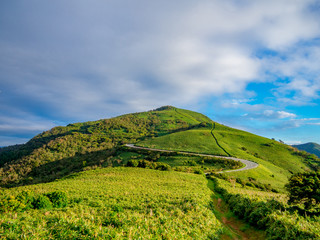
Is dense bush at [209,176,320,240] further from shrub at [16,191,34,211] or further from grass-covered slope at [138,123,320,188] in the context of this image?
grass-covered slope at [138,123,320,188]

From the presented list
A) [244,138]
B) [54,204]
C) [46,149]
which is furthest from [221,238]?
[46,149]

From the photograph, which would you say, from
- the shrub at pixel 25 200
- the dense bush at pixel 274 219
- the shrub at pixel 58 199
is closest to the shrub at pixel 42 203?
the shrub at pixel 25 200

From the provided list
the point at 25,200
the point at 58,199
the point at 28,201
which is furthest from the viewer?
the point at 58,199

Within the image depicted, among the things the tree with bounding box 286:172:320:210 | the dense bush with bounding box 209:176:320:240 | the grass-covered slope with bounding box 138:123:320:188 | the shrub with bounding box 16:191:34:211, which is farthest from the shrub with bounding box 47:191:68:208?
the grass-covered slope with bounding box 138:123:320:188

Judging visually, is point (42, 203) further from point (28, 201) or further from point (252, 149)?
point (252, 149)

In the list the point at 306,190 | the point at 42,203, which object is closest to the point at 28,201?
the point at 42,203

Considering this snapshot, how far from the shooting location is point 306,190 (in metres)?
14.8

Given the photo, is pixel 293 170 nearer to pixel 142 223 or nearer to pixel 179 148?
pixel 179 148

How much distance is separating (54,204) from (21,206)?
3.07m

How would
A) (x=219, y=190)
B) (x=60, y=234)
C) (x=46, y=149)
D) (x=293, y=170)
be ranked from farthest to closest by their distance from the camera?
(x=46, y=149) → (x=293, y=170) → (x=219, y=190) → (x=60, y=234)

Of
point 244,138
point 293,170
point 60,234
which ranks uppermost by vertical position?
point 244,138

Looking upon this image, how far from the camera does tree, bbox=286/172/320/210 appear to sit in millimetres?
14727

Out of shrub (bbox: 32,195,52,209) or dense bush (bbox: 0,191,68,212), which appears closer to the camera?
dense bush (bbox: 0,191,68,212)

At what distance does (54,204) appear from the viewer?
1562 cm
